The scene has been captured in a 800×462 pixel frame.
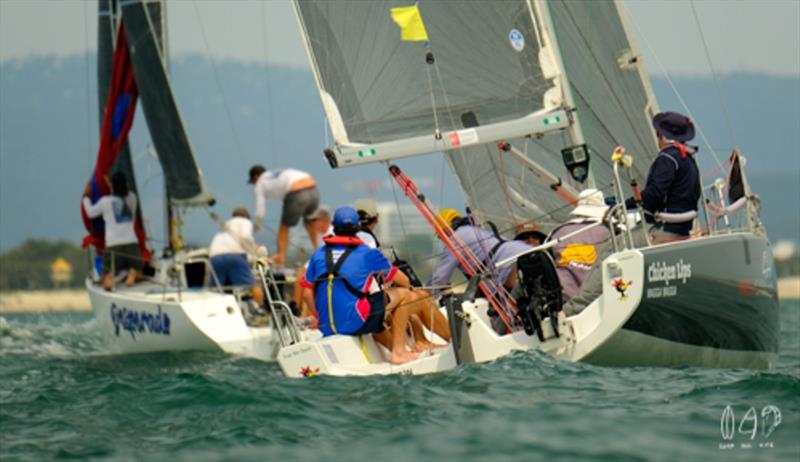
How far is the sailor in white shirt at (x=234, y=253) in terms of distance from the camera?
608 inches

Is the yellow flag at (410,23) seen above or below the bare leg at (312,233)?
above

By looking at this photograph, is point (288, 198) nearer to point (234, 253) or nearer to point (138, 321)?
point (234, 253)

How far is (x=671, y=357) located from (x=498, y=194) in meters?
4.19

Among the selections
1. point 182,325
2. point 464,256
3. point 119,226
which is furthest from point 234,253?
point 464,256

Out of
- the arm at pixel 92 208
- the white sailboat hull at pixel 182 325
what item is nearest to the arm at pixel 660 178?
the white sailboat hull at pixel 182 325

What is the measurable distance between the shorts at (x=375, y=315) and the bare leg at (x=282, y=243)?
5588 millimetres

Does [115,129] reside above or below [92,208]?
above

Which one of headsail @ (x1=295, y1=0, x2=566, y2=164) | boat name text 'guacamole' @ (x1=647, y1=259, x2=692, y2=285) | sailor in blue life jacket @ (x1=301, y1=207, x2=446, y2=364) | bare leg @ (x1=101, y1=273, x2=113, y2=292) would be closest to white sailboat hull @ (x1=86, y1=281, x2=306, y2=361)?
bare leg @ (x1=101, y1=273, x2=113, y2=292)

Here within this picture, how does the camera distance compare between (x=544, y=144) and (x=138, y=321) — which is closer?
Answer: (x=544, y=144)

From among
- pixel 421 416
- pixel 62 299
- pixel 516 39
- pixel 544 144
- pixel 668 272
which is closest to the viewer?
pixel 421 416

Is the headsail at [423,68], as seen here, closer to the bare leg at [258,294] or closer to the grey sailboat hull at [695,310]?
the grey sailboat hull at [695,310]

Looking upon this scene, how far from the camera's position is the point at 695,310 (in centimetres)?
969

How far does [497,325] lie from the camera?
10.3 m

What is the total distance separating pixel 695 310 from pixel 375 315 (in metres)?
1.96
